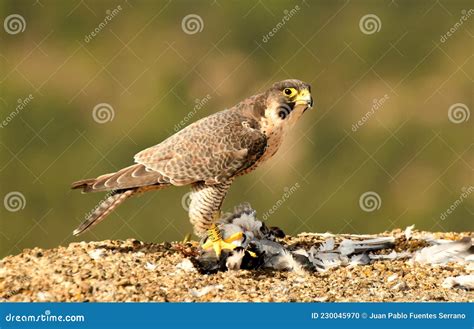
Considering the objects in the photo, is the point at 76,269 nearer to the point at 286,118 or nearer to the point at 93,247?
the point at 93,247

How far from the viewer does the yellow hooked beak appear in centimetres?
545

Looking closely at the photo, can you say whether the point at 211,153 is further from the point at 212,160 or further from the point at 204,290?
the point at 204,290

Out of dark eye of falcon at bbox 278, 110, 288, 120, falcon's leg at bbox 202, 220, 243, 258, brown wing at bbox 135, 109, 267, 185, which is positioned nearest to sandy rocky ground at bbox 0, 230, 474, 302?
falcon's leg at bbox 202, 220, 243, 258

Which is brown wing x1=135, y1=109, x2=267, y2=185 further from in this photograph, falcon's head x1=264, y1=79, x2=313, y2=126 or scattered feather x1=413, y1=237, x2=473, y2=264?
scattered feather x1=413, y1=237, x2=473, y2=264

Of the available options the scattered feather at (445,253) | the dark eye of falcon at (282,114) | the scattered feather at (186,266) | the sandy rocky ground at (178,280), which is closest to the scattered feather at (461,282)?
the sandy rocky ground at (178,280)

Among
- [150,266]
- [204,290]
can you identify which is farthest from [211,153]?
[204,290]

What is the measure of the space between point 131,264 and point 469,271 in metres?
2.66

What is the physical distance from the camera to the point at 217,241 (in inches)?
222

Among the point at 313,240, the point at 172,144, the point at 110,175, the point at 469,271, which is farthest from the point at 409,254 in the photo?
the point at 110,175

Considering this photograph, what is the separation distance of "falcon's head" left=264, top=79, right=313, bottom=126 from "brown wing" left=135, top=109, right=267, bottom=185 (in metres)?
0.18

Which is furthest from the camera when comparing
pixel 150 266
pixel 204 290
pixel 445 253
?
pixel 445 253

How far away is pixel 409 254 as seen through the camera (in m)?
5.93

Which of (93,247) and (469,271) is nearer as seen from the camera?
(469,271)

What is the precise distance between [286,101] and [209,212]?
1073 mm
